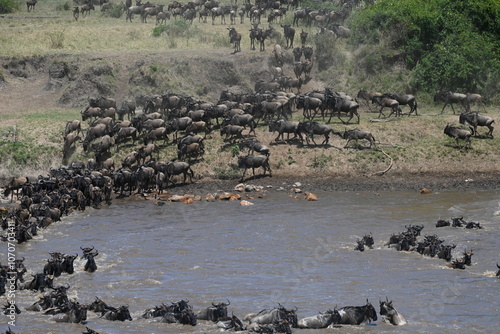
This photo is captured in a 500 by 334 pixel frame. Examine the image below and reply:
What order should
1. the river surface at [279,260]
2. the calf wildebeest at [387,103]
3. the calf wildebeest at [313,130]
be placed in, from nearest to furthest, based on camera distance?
1. the river surface at [279,260]
2. the calf wildebeest at [313,130]
3. the calf wildebeest at [387,103]

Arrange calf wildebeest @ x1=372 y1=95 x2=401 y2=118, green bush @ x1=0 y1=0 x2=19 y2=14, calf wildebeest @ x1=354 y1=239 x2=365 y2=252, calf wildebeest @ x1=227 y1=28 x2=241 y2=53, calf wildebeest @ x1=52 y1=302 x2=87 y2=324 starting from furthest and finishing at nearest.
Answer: green bush @ x1=0 y1=0 x2=19 y2=14, calf wildebeest @ x1=227 y1=28 x2=241 y2=53, calf wildebeest @ x1=372 y1=95 x2=401 y2=118, calf wildebeest @ x1=354 y1=239 x2=365 y2=252, calf wildebeest @ x1=52 y1=302 x2=87 y2=324

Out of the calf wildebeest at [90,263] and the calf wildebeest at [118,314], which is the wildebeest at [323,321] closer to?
the calf wildebeest at [118,314]

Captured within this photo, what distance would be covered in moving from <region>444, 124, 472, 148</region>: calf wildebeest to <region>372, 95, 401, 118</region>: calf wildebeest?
2873 mm

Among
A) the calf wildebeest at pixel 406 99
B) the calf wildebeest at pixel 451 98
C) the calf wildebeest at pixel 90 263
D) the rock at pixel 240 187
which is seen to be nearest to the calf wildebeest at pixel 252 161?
the rock at pixel 240 187

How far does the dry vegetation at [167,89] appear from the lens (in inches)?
1220

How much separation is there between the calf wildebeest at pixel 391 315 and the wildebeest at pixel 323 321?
100 centimetres

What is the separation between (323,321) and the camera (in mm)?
16094

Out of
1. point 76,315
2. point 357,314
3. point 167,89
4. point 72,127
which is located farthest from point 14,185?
point 357,314

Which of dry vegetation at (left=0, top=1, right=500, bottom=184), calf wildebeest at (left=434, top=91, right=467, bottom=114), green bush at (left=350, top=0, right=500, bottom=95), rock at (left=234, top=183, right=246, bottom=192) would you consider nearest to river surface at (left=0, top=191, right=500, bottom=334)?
rock at (left=234, top=183, right=246, bottom=192)

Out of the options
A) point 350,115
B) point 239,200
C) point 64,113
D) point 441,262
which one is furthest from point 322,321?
point 64,113

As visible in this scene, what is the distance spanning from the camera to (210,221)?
25828mm

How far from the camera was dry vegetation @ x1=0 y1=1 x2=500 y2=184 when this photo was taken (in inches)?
1220

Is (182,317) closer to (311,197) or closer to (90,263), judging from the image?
(90,263)

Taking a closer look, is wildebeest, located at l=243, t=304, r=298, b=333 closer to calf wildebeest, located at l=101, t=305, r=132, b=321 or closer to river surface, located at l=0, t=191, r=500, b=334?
river surface, located at l=0, t=191, r=500, b=334
